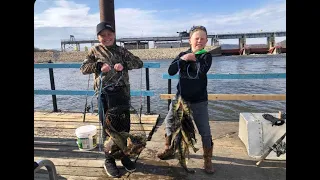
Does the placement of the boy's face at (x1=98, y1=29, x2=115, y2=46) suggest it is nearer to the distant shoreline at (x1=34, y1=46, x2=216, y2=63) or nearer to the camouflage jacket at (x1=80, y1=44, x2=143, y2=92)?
the camouflage jacket at (x1=80, y1=44, x2=143, y2=92)

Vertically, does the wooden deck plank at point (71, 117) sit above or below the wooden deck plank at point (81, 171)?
above

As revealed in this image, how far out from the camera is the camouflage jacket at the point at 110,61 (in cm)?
325

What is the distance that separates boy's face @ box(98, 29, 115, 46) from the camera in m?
3.16

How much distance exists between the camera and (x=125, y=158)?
3586 mm

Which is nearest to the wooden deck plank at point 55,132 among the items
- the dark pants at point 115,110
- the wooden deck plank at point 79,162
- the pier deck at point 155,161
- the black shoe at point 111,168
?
the pier deck at point 155,161

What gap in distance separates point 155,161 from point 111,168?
737 millimetres

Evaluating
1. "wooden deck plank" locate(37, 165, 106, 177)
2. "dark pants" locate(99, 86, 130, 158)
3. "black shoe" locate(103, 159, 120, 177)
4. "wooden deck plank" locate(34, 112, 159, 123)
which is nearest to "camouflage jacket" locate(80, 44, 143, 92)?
"dark pants" locate(99, 86, 130, 158)

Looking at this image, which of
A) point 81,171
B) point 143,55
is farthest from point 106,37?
point 143,55

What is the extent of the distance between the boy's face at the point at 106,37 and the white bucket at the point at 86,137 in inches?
68.5

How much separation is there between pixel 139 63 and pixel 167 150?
56.0 inches

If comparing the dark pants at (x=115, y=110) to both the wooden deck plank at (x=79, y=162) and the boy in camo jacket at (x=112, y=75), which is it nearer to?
the boy in camo jacket at (x=112, y=75)
